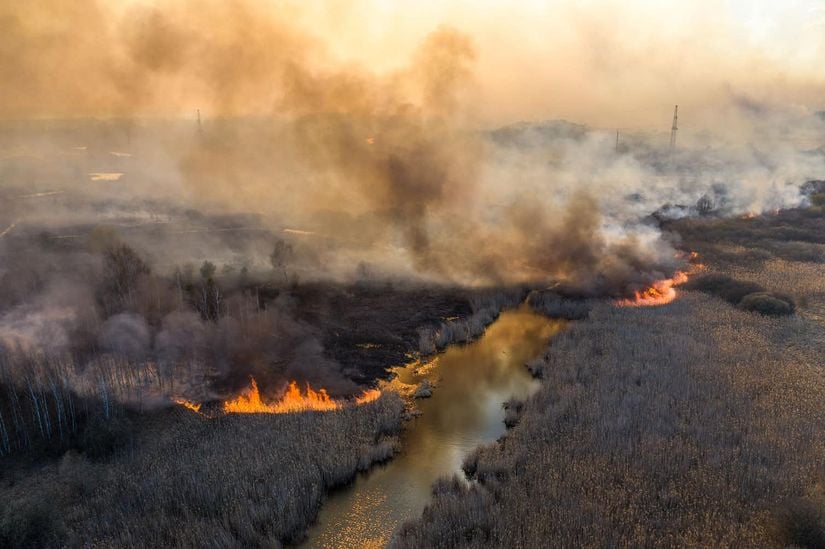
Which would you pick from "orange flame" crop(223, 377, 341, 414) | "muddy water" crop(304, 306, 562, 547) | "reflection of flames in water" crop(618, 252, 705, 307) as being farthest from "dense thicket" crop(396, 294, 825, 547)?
"reflection of flames in water" crop(618, 252, 705, 307)

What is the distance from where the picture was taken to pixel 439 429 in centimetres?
3150

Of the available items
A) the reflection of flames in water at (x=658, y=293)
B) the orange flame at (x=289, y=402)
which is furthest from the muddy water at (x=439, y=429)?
the reflection of flames in water at (x=658, y=293)

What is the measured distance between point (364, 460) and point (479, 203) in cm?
5211

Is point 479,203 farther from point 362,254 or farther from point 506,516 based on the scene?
point 506,516

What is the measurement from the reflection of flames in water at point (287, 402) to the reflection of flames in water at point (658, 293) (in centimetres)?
2902

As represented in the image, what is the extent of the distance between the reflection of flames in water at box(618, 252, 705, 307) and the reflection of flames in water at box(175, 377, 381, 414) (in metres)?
29.0

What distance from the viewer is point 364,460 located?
27266 mm

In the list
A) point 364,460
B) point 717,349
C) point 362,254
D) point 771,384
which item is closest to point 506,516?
point 364,460

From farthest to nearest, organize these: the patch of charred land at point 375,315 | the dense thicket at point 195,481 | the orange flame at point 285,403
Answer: the patch of charred land at point 375,315, the orange flame at point 285,403, the dense thicket at point 195,481

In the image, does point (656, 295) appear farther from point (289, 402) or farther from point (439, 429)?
point (289, 402)

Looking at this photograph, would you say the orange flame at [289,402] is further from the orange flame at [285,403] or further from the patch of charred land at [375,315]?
the patch of charred land at [375,315]

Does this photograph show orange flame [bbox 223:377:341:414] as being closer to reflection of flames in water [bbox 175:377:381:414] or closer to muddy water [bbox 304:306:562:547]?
reflection of flames in water [bbox 175:377:381:414]

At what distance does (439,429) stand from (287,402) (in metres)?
8.58

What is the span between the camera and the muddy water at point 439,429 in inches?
945
